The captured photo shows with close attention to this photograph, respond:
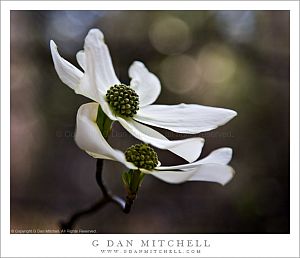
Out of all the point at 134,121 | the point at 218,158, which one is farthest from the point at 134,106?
the point at 218,158

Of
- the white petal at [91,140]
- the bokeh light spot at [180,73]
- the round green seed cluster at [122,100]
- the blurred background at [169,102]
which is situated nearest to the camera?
the white petal at [91,140]

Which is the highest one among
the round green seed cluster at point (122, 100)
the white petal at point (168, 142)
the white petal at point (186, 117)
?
the round green seed cluster at point (122, 100)

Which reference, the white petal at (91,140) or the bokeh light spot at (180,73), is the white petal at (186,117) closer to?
the white petal at (91,140)

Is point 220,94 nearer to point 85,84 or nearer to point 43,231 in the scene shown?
point 43,231

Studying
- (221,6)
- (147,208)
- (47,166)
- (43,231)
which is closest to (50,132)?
(47,166)

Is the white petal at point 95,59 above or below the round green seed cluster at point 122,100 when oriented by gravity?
above

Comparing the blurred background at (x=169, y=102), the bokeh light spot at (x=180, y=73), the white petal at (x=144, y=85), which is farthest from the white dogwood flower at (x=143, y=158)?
the bokeh light spot at (x=180, y=73)
